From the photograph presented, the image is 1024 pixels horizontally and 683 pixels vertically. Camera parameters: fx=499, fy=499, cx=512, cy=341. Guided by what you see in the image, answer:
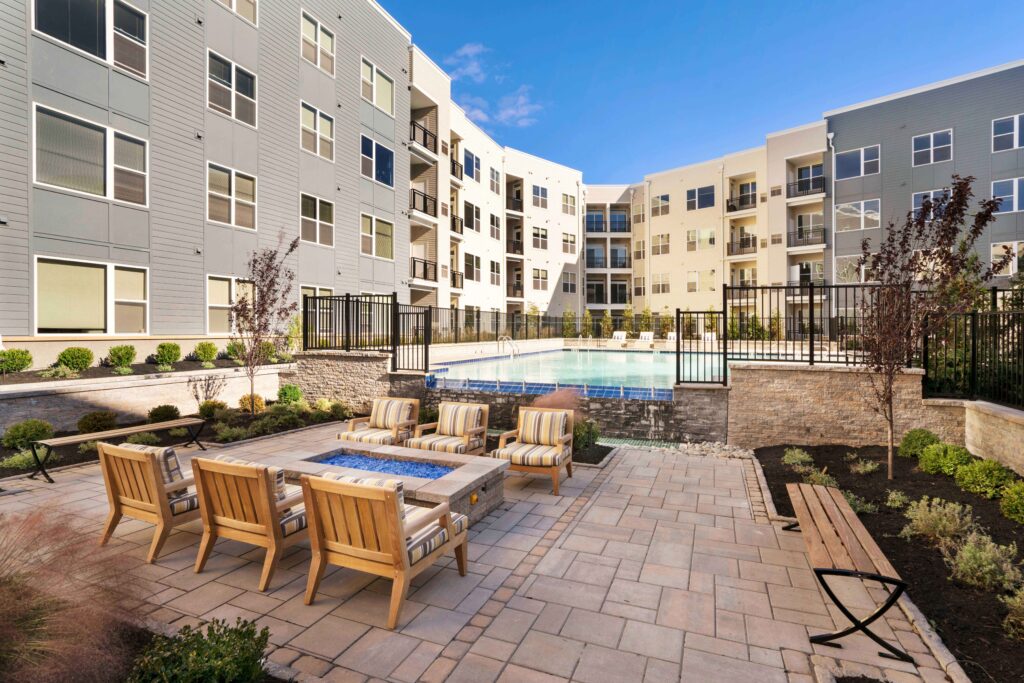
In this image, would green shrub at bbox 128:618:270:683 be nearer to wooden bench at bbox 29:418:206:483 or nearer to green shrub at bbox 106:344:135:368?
wooden bench at bbox 29:418:206:483

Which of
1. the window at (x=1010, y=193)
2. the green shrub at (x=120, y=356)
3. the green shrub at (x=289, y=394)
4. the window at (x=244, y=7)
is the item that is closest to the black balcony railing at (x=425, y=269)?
the window at (x=244, y=7)

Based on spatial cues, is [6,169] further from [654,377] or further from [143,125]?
[654,377]

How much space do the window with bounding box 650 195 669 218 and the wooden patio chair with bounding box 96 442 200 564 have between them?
138 feet

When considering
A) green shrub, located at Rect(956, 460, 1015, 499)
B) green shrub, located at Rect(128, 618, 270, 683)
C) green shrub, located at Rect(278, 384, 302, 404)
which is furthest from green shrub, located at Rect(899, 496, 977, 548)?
green shrub, located at Rect(278, 384, 302, 404)

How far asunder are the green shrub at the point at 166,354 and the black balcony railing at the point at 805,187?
115 feet

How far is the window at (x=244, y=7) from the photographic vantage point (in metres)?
15.8

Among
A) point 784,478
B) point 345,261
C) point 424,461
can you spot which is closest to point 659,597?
A: point 424,461

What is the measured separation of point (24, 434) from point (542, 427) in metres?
8.82

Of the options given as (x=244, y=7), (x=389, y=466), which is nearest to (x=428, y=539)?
(x=389, y=466)

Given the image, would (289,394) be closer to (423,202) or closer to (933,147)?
(423,202)

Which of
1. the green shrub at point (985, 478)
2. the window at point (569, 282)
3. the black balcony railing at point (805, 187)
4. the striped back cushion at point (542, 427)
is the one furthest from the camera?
the window at point (569, 282)

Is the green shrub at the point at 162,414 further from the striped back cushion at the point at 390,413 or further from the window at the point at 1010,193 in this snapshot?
the window at the point at 1010,193

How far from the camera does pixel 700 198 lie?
1561 inches

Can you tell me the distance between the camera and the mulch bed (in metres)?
3.36
